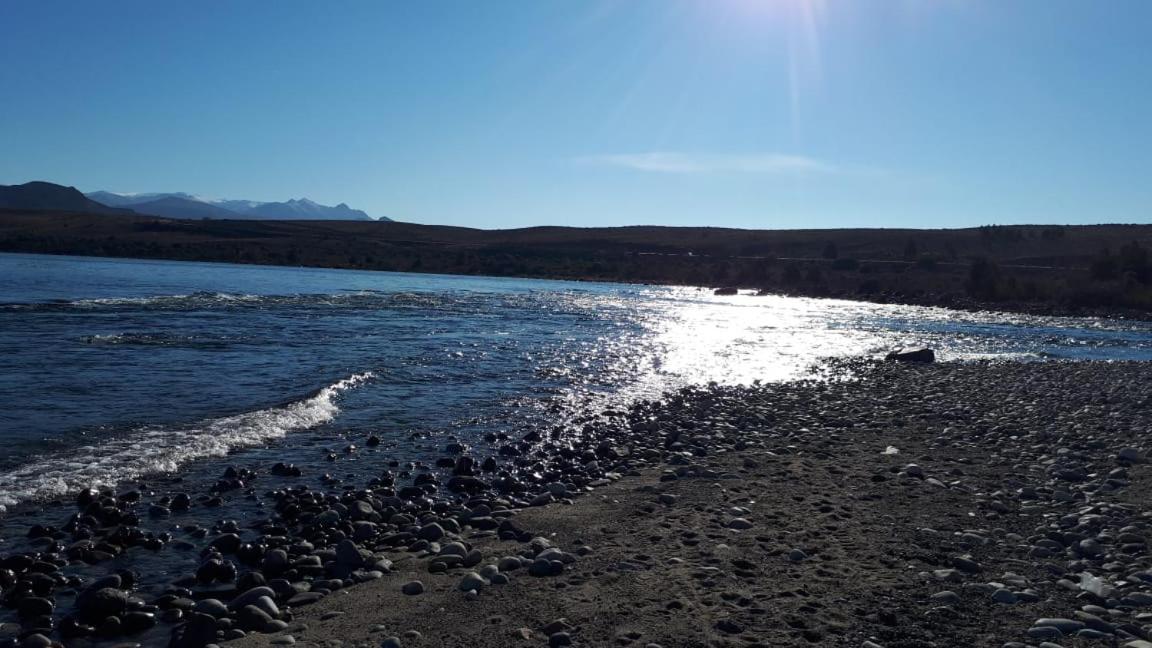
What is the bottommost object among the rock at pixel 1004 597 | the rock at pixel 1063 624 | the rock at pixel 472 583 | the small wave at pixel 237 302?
the rock at pixel 472 583

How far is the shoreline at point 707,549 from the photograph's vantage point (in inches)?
222

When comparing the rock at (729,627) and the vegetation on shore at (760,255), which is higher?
the vegetation on shore at (760,255)

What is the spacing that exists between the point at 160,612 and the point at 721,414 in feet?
35.0

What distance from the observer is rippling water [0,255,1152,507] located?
11742 millimetres

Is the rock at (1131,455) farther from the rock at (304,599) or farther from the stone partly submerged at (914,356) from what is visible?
the stone partly submerged at (914,356)

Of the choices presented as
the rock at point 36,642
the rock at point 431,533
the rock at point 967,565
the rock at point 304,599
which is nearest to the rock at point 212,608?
the rock at point 304,599

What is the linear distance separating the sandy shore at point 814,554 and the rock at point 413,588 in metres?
0.10

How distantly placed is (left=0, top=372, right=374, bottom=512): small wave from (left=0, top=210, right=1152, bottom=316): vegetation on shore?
52851mm

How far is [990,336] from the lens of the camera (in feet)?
118

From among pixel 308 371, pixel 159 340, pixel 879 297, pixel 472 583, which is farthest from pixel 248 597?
pixel 879 297

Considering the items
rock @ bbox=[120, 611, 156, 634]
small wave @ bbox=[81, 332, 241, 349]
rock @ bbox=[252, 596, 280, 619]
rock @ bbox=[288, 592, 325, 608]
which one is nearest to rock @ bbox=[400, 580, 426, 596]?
rock @ bbox=[288, 592, 325, 608]

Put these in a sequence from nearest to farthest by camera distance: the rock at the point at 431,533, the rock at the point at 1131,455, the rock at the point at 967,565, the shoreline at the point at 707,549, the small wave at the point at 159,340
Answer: the shoreline at the point at 707,549, the rock at the point at 967,565, the rock at the point at 431,533, the rock at the point at 1131,455, the small wave at the point at 159,340

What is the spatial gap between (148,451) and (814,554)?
→ 28.5 feet

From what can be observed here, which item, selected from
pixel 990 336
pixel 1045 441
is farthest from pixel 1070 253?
pixel 1045 441
